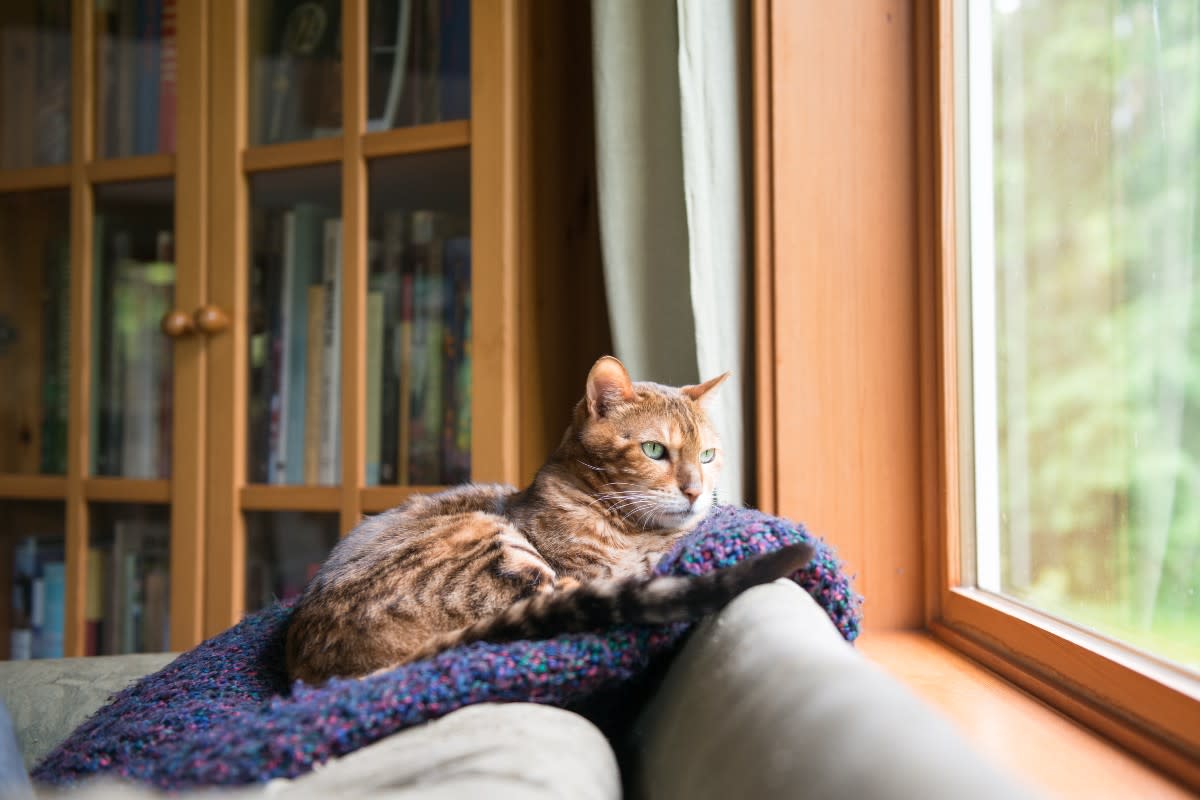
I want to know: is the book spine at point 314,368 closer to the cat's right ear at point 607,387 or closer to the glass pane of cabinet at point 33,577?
the glass pane of cabinet at point 33,577

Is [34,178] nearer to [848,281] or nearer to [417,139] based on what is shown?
[417,139]

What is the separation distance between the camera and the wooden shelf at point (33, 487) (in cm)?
176

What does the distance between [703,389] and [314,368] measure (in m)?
0.91

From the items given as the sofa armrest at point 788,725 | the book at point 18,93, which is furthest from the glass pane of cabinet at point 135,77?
the sofa armrest at point 788,725

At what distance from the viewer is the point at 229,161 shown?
5.39 ft

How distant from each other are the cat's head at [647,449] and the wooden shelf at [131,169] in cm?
118

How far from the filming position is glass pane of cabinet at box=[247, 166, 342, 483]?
1.63 meters

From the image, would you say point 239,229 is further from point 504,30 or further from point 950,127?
point 950,127

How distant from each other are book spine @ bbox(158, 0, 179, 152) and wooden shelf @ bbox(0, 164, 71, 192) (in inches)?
10.1

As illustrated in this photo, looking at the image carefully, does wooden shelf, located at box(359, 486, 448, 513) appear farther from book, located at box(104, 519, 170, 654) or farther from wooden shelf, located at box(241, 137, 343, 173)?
wooden shelf, located at box(241, 137, 343, 173)

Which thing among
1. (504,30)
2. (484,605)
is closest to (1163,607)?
(484,605)

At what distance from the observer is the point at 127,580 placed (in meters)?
1.73

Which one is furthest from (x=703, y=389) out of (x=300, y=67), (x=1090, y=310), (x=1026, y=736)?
(x=300, y=67)

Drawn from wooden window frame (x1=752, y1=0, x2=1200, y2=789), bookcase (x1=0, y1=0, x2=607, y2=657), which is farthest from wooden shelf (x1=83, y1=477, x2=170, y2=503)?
wooden window frame (x1=752, y1=0, x2=1200, y2=789)
